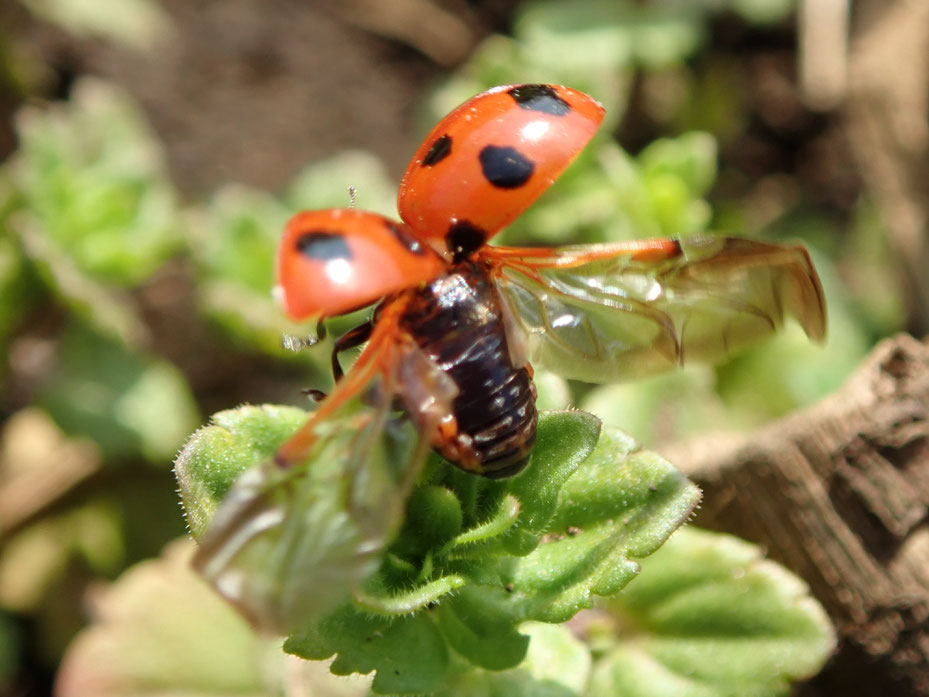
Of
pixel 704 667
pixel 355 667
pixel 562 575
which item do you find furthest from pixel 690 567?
pixel 355 667

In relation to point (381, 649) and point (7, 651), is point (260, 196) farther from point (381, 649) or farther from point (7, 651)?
point (381, 649)

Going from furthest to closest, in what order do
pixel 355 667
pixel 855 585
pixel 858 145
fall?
pixel 858 145
pixel 855 585
pixel 355 667

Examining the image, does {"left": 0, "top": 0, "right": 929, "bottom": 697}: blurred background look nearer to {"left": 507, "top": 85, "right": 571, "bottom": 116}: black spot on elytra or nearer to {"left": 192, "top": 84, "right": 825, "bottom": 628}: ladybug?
{"left": 192, "top": 84, "right": 825, "bottom": 628}: ladybug

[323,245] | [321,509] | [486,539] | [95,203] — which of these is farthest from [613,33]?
[321,509]

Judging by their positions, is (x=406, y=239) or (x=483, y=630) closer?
(x=406, y=239)

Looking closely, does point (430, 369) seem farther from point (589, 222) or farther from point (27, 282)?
point (27, 282)

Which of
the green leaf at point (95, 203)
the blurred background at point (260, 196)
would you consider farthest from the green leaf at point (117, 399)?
the green leaf at point (95, 203)

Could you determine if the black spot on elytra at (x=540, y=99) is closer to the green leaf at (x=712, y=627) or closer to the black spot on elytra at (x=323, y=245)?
the black spot on elytra at (x=323, y=245)
